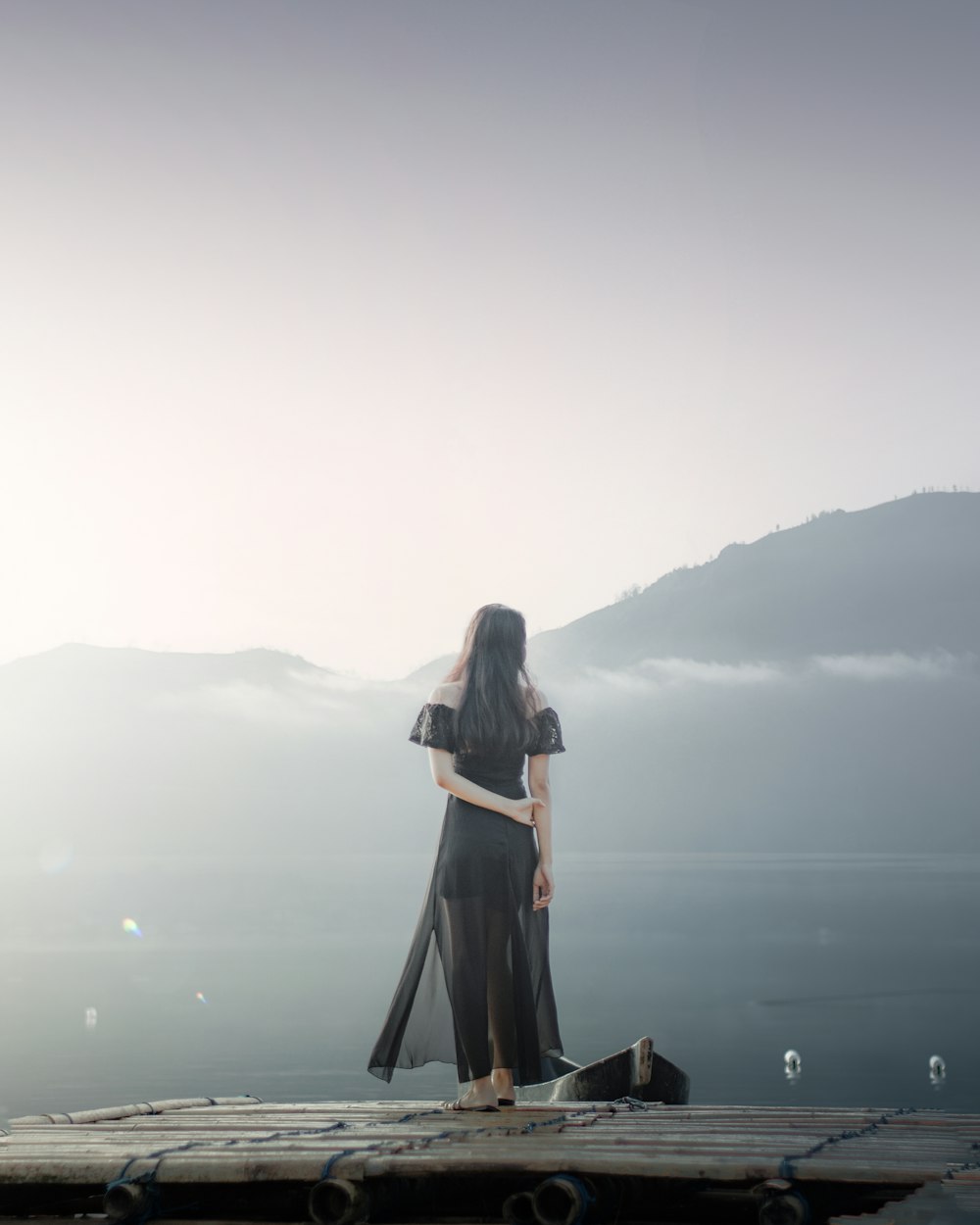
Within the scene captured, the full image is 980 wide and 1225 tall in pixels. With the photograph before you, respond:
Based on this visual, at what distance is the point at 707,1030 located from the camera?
5731 centimetres

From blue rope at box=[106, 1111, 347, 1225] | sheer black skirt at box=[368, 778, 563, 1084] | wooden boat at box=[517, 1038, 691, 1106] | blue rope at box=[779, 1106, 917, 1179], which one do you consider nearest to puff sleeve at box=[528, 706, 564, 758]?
sheer black skirt at box=[368, 778, 563, 1084]

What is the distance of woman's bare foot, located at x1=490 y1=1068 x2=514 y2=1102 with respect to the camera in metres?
6.05

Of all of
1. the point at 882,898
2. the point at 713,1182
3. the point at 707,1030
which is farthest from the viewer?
the point at 882,898

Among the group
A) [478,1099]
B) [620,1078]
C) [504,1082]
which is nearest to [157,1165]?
[478,1099]

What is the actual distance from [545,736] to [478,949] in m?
1.13

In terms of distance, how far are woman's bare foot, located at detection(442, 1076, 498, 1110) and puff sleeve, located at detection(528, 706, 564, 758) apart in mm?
1620

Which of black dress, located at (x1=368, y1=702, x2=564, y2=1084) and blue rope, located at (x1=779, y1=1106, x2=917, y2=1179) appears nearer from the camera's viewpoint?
blue rope, located at (x1=779, y1=1106, x2=917, y2=1179)

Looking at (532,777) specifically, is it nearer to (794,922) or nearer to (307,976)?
(307,976)

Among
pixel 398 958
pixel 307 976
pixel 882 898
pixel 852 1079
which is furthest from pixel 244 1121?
pixel 882 898

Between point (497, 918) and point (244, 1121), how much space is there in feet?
4.88

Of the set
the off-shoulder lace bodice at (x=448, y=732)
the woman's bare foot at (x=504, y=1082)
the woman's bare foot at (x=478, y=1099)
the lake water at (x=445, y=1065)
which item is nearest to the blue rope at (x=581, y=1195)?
the woman's bare foot at (x=478, y=1099)

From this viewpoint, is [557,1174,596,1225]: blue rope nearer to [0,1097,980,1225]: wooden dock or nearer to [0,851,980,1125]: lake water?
[0,1097,980,1225]: wooden dock

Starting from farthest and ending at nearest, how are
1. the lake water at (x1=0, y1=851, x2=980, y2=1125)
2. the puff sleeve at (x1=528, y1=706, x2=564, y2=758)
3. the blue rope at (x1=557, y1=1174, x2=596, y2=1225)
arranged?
the lake water at (x1=0, y1=851, x2=980, y2=1125), the puff sleeve at (x1=528, y1=706, x2=564, y2=758), the blue rope at (x1=557, y1=1174, x2=596, y2=1225)

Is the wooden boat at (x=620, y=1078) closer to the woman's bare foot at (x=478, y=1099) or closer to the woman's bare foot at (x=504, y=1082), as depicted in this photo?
the woman's bare foot at (x=504, y=1082)
